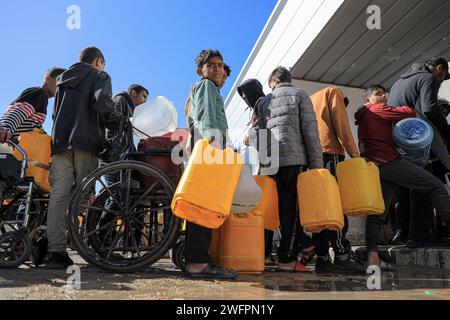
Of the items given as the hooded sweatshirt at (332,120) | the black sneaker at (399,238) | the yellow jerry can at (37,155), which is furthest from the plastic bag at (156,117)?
the black sneaker at (399,238)

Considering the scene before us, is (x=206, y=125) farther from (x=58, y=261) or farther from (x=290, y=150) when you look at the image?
(x=58, y=261)

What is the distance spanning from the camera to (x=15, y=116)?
329 cm

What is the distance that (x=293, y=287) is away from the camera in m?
2.04

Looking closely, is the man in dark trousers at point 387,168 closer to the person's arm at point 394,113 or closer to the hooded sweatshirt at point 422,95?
the person's arm at point 394,113

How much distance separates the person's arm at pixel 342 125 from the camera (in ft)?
10.3

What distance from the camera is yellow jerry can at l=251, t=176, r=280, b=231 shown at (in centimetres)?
307

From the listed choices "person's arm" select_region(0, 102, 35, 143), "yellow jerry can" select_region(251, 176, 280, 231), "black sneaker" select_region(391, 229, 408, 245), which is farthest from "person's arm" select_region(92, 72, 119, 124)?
"black sneaker" select_region(391, 229, 408, 245)

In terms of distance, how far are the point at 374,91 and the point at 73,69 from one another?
2.53m

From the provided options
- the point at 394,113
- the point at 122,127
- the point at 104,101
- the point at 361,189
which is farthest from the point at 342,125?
the point at 104,101

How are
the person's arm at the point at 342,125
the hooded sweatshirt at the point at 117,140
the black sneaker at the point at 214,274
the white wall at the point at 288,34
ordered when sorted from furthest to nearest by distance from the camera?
the white wall at the point at 288,34 → the person's arm at the point at 342,125 → the hooded sweatshirt at the point at 117,140 → the black sneaker at the point at 214,274

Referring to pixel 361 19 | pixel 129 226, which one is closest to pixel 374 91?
pixel 361 19

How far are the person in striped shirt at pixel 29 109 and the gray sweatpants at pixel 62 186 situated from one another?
69cm

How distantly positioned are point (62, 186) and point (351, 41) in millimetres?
4410
